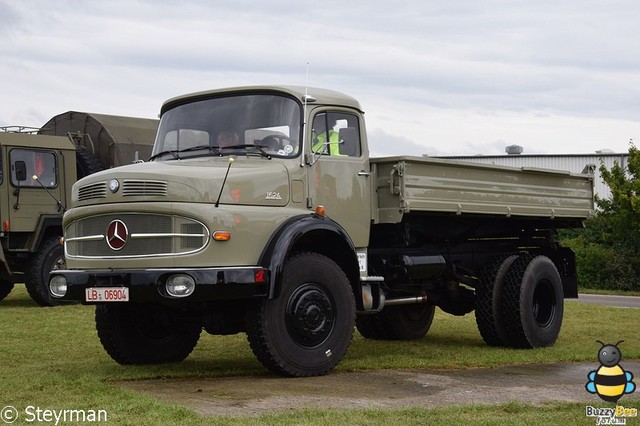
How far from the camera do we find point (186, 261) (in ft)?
28.3

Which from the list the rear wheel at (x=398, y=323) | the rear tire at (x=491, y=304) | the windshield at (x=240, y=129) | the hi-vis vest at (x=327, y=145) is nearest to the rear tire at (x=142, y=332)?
the windshield at (x=240, y=129)

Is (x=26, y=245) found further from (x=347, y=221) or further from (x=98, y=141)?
Answer: (x=347, y=221)

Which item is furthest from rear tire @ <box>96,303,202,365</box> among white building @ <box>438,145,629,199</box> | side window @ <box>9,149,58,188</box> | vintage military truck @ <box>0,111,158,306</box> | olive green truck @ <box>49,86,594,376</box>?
white building @ <box>438,145,629,199</box>

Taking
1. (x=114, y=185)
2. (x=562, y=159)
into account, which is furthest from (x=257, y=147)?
(x=562, y=159)

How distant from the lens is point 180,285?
857cm

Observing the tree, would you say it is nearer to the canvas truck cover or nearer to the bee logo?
the canvas truck cover

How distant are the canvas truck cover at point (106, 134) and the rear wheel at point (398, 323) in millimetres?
6588

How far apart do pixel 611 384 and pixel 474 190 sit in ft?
14.9

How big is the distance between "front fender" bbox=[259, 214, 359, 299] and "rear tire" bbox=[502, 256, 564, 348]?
276 centimetres

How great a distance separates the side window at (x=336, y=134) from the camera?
9.98 metres

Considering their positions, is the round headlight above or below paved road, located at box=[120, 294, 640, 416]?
above

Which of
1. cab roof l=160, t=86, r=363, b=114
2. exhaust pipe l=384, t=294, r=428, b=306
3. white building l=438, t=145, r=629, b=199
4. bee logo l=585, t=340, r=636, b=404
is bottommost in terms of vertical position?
bee logo l=585, t=340, r=636, b=404

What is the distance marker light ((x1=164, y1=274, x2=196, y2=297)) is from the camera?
8539 millimetres

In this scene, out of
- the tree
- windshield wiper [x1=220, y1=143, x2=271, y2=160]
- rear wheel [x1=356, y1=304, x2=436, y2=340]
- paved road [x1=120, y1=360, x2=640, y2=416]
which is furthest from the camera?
the tree
